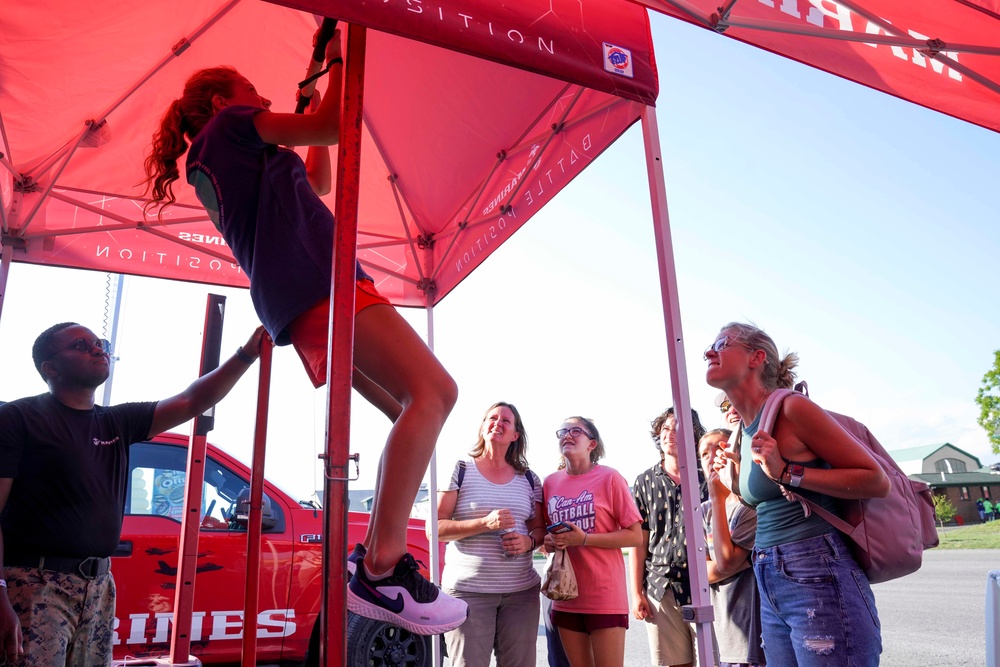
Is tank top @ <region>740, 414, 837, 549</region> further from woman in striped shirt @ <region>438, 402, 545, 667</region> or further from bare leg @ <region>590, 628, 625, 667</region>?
woman in striped shirt @ <region>438, 402, 545, 667</region>

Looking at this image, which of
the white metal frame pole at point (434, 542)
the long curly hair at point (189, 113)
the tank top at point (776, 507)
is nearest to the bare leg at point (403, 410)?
the long curly hair at point (189, 113)

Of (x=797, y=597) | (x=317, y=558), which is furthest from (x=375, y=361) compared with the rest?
(x=317, y=558)

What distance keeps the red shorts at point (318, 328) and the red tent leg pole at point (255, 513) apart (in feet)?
1.90

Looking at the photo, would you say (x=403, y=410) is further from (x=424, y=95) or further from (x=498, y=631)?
(x=424, y=95)

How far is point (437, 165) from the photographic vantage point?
4750 millimetres

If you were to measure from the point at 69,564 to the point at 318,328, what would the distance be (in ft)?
4.64

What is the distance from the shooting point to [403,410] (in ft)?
6.41

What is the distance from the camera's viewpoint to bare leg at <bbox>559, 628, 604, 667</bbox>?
4121 millimetres

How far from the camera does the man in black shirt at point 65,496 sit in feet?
8.09

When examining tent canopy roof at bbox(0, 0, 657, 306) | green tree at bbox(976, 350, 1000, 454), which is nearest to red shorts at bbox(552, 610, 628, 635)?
tent canopy roof at bbox(0, 0, 657, 306)

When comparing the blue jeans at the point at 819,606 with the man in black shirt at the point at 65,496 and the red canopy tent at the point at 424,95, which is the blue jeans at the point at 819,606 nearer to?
the red canopy tent at the point at 424,95

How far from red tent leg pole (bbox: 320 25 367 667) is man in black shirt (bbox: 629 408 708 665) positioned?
9.11ft

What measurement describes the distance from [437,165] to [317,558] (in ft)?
9.82

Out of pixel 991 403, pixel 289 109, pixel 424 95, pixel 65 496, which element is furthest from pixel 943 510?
pixel 65 496
